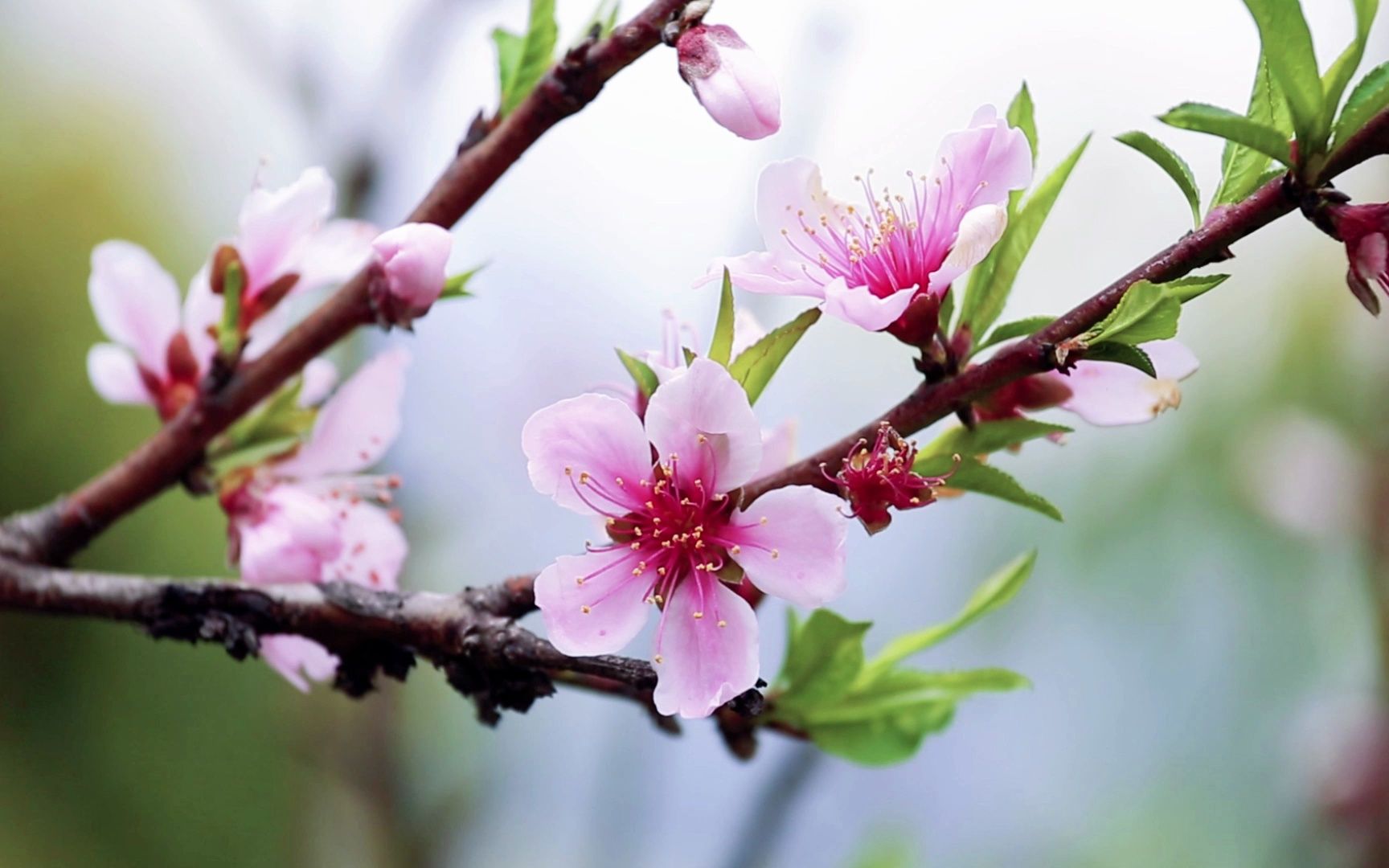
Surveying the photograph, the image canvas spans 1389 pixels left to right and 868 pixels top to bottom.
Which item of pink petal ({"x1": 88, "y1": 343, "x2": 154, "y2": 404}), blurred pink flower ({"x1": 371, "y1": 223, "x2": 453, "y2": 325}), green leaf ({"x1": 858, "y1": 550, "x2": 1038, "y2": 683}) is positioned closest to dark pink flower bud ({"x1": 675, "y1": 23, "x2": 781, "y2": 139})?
blurred pink flower ({"x1": 371, "y1": 223, "x2": 453, "y2": 325})

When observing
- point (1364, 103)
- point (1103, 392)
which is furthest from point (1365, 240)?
point (1103, 392)

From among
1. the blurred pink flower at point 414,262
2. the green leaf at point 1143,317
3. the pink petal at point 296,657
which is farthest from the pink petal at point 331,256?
the green leaf at point 1143,317

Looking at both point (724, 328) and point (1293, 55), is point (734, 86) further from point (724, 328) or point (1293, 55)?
point (1293, 55)

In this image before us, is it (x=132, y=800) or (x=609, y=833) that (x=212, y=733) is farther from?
(x=609, y=833)

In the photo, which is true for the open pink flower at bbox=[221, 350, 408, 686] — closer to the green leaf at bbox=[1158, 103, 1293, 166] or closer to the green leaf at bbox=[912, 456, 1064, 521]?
the green leaf at bbox=[912, 456, 1064, 521]

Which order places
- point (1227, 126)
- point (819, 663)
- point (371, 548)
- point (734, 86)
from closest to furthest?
point (1227, 126)
point (734, 86)
point (819, 663)
point (371, 548)

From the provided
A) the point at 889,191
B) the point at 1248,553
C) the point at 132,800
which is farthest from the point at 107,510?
the point at 1248,553

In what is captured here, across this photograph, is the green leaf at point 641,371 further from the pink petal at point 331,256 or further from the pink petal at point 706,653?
the pink petal at point 331,256
